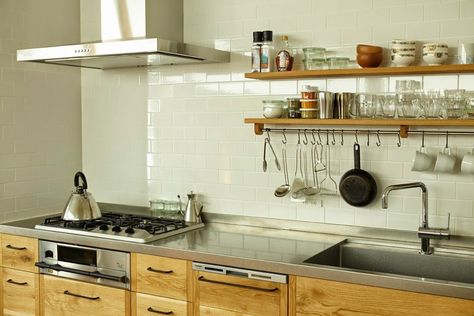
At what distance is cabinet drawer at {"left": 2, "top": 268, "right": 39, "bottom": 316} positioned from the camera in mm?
3646

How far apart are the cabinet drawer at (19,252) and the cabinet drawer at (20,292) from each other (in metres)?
0.04

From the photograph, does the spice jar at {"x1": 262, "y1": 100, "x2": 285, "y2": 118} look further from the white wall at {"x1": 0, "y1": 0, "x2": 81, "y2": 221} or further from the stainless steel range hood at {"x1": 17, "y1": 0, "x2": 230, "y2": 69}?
the white wall at {"x1": 0, "y1": 0, "x2": 81, "y2": 221}

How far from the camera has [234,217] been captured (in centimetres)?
378

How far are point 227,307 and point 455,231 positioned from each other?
3.84 feet

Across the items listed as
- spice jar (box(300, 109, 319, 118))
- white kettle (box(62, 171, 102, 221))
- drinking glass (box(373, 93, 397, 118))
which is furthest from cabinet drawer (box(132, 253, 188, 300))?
drinking glass (box(373, 93, 397, 118))

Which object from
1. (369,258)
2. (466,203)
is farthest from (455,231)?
(369,258)

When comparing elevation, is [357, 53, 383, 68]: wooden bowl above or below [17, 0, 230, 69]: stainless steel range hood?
below

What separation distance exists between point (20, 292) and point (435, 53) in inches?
101

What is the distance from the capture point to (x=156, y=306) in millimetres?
3207

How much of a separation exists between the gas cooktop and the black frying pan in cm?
89

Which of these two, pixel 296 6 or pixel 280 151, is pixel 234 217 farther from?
pixel 296 6

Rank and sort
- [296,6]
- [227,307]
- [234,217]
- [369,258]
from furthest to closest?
[234,217], [296,6], [369,258], [227,307]

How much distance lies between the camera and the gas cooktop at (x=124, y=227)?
11.1 ft

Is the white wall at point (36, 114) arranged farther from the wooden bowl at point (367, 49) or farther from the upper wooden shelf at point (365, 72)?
the wooden bowl at point (367, 49)
